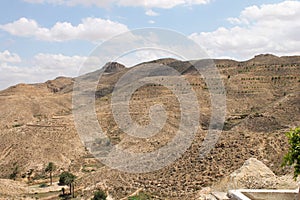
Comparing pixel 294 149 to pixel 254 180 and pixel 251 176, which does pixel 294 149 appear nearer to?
pixel 254 180

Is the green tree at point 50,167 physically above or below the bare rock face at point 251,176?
below

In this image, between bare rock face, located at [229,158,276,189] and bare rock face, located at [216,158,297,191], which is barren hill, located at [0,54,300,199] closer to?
bare rock face, located at [229,158,276,189]

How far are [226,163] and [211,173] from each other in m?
1.37

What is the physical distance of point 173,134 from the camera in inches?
1652

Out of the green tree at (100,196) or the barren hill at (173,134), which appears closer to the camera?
the barren hill at (173,134)

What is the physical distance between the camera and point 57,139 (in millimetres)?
49188

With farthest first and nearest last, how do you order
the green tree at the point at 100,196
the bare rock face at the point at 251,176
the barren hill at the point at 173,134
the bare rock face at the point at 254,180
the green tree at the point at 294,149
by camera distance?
1. the green tree at the point at 100,196
2. the barren hill at the point at 173,134
3. the bare rock face at the point at 251,176
4. the bare rock face at the point at 254,180
5. the green tree at the point at 294,149

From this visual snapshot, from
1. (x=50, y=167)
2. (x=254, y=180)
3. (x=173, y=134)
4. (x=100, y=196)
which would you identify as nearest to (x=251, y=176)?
(x=254, y=180)

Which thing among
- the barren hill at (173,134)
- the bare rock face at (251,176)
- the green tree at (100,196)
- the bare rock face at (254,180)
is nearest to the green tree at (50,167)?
the barren hill at (173,134)

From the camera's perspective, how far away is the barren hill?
2227 centimetres

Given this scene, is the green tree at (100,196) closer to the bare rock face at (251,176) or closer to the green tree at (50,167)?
the bare rock face at (251,176)

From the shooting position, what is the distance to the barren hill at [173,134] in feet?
73.0

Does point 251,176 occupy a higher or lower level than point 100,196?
higher

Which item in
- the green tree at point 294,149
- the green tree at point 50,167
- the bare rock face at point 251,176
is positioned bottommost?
the green tree at point 50,167
